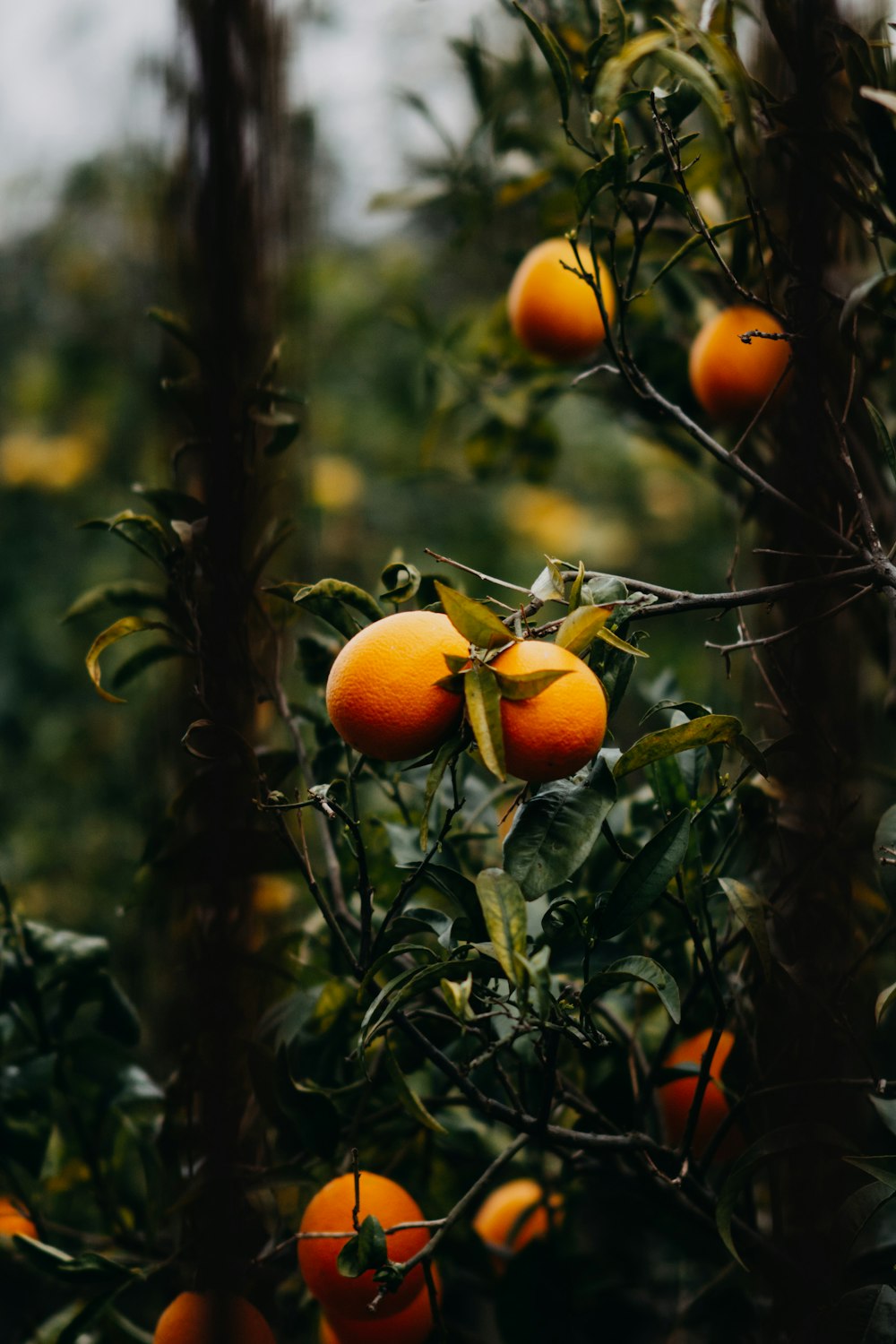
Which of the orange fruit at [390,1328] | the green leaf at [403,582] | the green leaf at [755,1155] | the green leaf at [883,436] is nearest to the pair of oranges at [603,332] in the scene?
the green leaf at [883,436]

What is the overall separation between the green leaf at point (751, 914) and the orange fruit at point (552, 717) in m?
0.09

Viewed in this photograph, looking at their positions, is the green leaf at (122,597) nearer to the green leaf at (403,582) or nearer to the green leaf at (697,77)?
the green leaf at (403,582)

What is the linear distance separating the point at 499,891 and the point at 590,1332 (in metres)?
0.45

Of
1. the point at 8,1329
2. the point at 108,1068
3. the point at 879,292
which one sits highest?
the point at 879,292

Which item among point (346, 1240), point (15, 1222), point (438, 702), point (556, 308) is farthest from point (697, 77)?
point (15, 1222)

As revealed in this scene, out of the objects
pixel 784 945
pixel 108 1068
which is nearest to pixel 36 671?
pixel 108 1068

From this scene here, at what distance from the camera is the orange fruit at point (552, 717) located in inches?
14.6

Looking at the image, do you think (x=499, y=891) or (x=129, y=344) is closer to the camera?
(x=499, y=891)

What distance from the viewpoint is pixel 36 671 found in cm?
150

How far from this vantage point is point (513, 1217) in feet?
2.37

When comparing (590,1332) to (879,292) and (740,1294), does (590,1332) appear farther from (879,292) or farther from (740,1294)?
(879,292)

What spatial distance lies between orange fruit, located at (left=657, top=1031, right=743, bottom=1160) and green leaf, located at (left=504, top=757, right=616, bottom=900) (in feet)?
0.70

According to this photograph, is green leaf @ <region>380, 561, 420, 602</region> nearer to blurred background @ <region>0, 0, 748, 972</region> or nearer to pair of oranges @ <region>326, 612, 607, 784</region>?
pair of oranges @ <region>326, 612, 607, 784</region>

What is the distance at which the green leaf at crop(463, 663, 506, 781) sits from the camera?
36 cm
